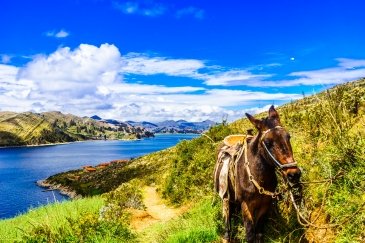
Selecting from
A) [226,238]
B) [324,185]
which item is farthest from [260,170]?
[226,238]

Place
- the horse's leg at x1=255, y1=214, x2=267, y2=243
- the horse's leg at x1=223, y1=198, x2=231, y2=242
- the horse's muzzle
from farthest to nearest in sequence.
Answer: the horse's leg at x1=223, y1=198, x2=231, y2=242 < the horse's leg at x1=255, y1=214, x2=267, y2=243 < the horse's muzzle

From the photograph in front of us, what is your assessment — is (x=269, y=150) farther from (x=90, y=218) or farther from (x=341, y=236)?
(x=90, y=218)

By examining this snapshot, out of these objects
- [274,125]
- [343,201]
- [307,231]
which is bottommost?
[307,231]

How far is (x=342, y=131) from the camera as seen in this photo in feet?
25.4

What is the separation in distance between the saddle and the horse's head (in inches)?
44.4

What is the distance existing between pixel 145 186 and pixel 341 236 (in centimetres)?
2323

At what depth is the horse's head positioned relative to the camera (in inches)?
241

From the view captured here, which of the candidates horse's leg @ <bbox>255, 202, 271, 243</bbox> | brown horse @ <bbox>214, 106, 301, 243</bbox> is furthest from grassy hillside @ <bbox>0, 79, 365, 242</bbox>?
brown horse @ <bbox>214, 106, 301, 243</bbox>

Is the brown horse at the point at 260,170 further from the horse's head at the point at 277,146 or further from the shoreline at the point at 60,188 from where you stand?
the shoreline at the point at 60,188

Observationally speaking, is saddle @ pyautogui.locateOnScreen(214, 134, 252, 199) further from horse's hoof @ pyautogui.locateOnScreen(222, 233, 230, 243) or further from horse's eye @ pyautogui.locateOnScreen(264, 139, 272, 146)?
horse's eye @ pyautogui.locateOnScreen(264, 139, 272, 146)

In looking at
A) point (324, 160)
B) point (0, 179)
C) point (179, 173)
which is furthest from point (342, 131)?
point (0, 179)

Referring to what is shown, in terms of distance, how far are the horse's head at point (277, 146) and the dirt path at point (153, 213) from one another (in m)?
9.03

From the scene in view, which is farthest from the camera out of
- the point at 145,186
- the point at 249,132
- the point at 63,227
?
the point at 145,186

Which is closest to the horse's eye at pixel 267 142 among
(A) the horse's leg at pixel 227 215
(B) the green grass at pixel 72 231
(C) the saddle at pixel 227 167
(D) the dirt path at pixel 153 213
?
(C) the saddle at pixel 227 167
